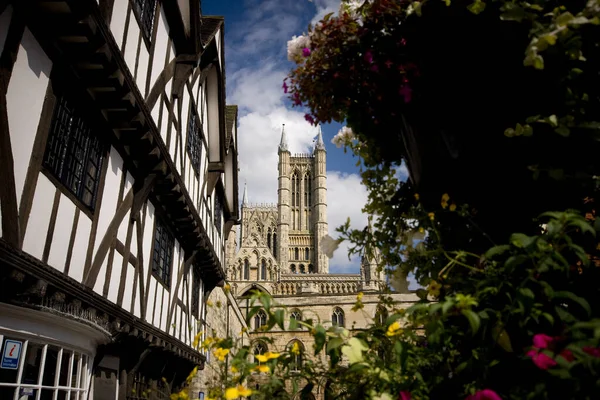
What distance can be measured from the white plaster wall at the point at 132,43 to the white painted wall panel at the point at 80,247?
2.41 metres

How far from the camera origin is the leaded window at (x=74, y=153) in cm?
497

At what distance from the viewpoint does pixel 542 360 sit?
1328 millimetres

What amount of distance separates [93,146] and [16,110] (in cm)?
189

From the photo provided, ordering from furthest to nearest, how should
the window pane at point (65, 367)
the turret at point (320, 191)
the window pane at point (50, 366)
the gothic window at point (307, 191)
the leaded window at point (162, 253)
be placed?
the gothic window at point (307, 191) → the turret at point (320, 191) → the leaded window at point (162, 253) → the window pane at point (65, 367) → the window pane at point (50, 366)

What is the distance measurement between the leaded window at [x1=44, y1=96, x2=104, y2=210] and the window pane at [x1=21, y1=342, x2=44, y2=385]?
1.79 meters

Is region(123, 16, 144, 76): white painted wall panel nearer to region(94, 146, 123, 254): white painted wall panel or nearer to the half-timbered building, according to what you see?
the half-timbered building

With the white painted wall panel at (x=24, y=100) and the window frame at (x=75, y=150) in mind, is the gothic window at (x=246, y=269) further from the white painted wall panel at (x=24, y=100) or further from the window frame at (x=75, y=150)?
the white painted wall panel at (x=24, y=100)

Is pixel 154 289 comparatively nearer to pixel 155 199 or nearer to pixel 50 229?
pixel 155 199

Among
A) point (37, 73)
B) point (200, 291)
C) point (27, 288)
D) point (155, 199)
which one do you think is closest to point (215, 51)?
point (155, 199)

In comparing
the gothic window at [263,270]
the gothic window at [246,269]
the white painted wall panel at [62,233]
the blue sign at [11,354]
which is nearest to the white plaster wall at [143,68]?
the white painted wall panel at [62,233]

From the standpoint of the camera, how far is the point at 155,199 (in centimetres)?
858

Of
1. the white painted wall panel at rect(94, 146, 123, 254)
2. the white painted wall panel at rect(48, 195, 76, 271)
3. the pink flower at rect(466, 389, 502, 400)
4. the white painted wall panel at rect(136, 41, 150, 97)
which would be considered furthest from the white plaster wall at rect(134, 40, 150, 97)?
the pink flower at rect(466, 389, 502, 400)

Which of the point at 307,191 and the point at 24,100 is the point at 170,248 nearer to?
the point at 24,100

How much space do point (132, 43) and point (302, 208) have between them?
82.5 m
